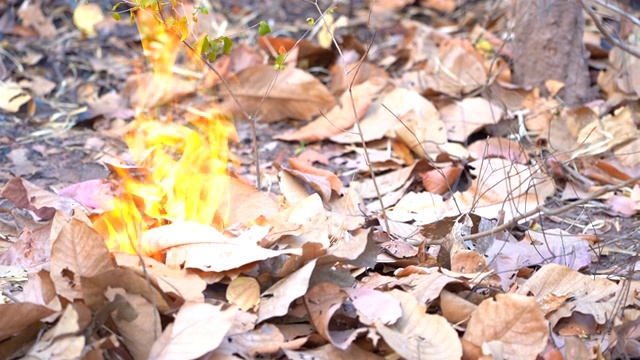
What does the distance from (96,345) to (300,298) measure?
0.44 metres

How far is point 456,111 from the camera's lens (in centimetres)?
320

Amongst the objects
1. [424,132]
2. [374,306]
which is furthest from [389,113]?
[374,306]

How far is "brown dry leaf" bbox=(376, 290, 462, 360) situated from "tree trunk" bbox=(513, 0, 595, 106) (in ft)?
5.62

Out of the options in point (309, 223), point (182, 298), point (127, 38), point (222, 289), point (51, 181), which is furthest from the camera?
point (127, 38)

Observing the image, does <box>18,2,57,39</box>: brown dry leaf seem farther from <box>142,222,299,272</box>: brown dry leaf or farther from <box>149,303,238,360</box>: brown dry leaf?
<box>149,303,238,360</box>: brown dry leaf

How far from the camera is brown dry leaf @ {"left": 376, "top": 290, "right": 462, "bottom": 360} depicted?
1.68 m

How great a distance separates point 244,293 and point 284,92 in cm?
162

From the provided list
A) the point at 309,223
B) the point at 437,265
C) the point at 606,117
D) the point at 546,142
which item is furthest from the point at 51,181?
the point at 606,117

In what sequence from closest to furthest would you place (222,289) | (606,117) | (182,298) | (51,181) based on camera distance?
(182,298), (222,289), (51,181), (606,117)

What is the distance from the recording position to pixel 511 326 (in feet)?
5.74

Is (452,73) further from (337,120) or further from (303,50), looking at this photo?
(303,50)

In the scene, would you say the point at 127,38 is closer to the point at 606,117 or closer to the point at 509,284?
the point at 606,117

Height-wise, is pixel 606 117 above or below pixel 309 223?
below

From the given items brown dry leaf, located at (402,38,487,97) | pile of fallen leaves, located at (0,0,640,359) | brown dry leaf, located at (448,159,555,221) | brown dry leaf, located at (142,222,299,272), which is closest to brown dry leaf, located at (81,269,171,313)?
pile of fallen leaves, located at (0,0,640,359)
